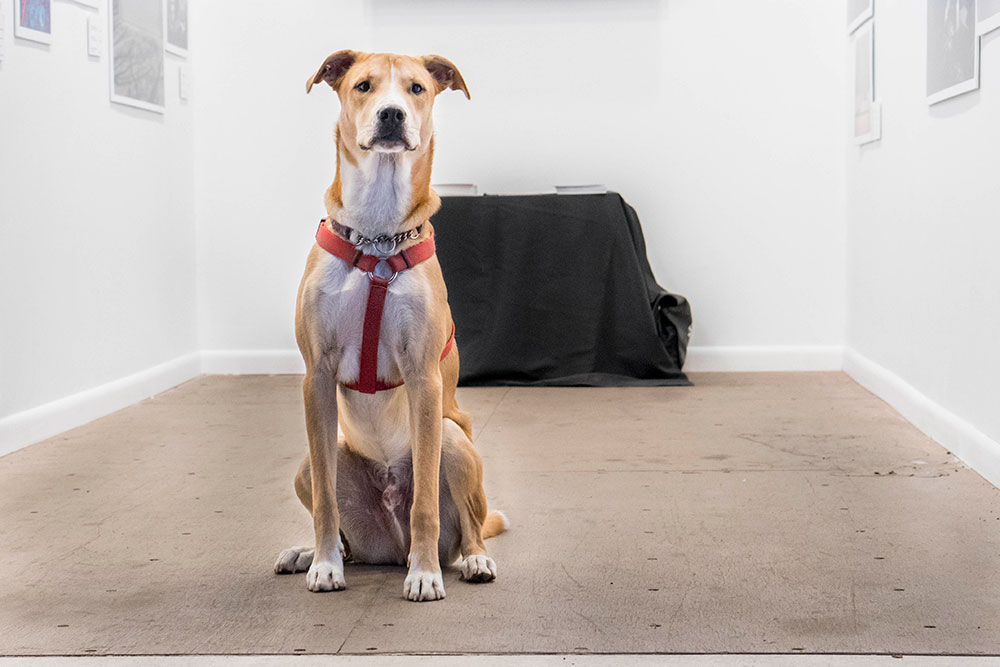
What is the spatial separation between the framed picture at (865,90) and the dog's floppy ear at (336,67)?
2.93 m

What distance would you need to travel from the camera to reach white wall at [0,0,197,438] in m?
3.64

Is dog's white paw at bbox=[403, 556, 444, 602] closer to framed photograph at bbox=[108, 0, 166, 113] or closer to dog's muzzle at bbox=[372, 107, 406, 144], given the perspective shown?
dog's muzzle at bbox=[372, 107, 406, 144]

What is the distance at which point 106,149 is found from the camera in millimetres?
4332

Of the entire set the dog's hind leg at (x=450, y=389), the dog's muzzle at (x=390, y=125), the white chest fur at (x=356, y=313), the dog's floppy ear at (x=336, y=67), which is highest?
the dog's floppy ear at (x=336, y=67)

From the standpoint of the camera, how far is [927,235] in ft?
12.5

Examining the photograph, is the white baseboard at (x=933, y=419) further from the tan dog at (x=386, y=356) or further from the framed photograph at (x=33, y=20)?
the framed photograph at (x=33, y=20)

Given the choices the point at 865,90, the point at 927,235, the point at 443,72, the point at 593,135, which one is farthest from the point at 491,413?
the point at 865,90

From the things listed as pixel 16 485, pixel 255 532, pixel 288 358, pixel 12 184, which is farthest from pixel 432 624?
pixel 288 358

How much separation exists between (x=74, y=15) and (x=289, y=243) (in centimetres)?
164

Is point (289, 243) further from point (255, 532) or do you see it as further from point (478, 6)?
point (255, 532)

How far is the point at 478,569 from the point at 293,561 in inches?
15.5

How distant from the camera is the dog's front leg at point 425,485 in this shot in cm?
210

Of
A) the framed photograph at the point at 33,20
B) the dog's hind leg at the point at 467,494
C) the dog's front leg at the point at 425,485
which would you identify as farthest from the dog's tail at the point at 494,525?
the framed photograph at the point at 33,20

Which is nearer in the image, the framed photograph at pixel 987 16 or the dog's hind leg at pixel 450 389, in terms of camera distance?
the dog's hind leg at pixel 450 389
